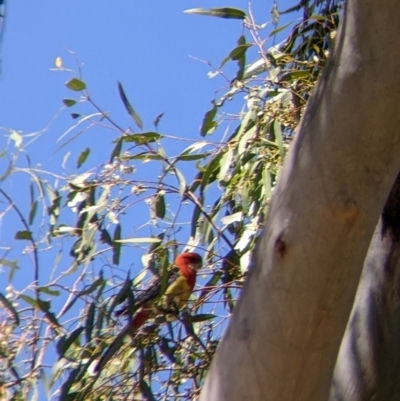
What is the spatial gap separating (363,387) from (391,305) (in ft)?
0.42

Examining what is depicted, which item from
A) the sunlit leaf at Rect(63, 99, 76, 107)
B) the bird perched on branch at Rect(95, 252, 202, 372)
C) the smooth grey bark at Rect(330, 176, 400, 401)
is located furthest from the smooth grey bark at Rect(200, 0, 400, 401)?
the sunlit leaf at Rect(63, 99, 76, 107)

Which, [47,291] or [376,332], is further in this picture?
[47,291]

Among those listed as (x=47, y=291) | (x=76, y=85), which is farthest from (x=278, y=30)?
(x=47, y=291)

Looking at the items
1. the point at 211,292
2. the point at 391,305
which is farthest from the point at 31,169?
the point at 391,305

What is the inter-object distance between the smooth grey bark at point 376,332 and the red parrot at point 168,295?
20.1 inches

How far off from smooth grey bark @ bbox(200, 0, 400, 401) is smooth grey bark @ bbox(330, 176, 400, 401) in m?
0.22

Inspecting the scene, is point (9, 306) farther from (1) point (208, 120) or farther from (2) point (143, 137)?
(1) point (208, 120)

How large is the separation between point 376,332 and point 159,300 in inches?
22.2

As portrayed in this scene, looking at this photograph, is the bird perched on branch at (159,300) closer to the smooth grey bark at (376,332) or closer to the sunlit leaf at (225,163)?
the sunlit leaf at (225,163)

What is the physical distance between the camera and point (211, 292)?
5.32 feet

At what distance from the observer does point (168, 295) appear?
1669 millimetres

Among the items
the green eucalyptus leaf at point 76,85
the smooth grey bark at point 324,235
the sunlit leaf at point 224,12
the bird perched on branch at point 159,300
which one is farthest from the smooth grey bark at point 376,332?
the green eucalyptus leaf at point 76,85

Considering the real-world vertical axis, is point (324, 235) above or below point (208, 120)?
below

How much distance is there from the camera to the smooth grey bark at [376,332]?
115cm
